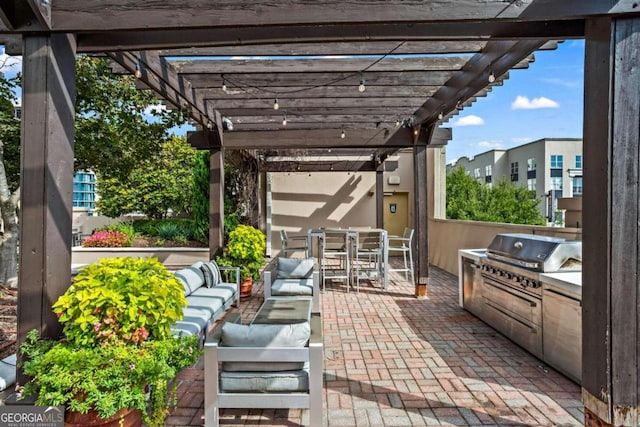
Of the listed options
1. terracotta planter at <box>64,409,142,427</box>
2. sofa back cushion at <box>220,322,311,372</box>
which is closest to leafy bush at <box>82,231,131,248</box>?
sofa back cushion at <box>220,322,311,372</box>

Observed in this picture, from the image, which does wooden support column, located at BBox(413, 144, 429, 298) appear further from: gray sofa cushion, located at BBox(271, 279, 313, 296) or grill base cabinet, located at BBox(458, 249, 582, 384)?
gray sofa cushion, located at BBox(271, 279, 313, 296)

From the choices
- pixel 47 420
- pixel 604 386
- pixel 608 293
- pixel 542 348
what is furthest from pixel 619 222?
pixel 47 420

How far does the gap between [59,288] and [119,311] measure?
1.58ft

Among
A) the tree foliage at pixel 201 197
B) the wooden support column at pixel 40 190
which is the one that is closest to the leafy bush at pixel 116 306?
the wooden support column at pixel 40 190

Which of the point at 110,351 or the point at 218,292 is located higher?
the point at 110,351

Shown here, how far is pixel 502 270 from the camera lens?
4324 millimetres

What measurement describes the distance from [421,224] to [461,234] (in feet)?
7.38

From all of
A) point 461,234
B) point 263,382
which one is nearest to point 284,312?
point 263,382

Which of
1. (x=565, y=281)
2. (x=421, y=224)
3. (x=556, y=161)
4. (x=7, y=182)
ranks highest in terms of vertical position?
(x=556, y=161)

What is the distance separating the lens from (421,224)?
6.41 meters

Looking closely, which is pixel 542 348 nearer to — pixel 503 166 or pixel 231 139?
pixel 231 139

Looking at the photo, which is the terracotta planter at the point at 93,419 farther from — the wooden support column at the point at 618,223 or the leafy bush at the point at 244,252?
the leafy bush at the point at 244,252

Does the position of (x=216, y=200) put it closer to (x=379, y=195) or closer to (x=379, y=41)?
(x=379, y=41)

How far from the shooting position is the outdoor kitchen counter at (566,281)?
3.12 metres
